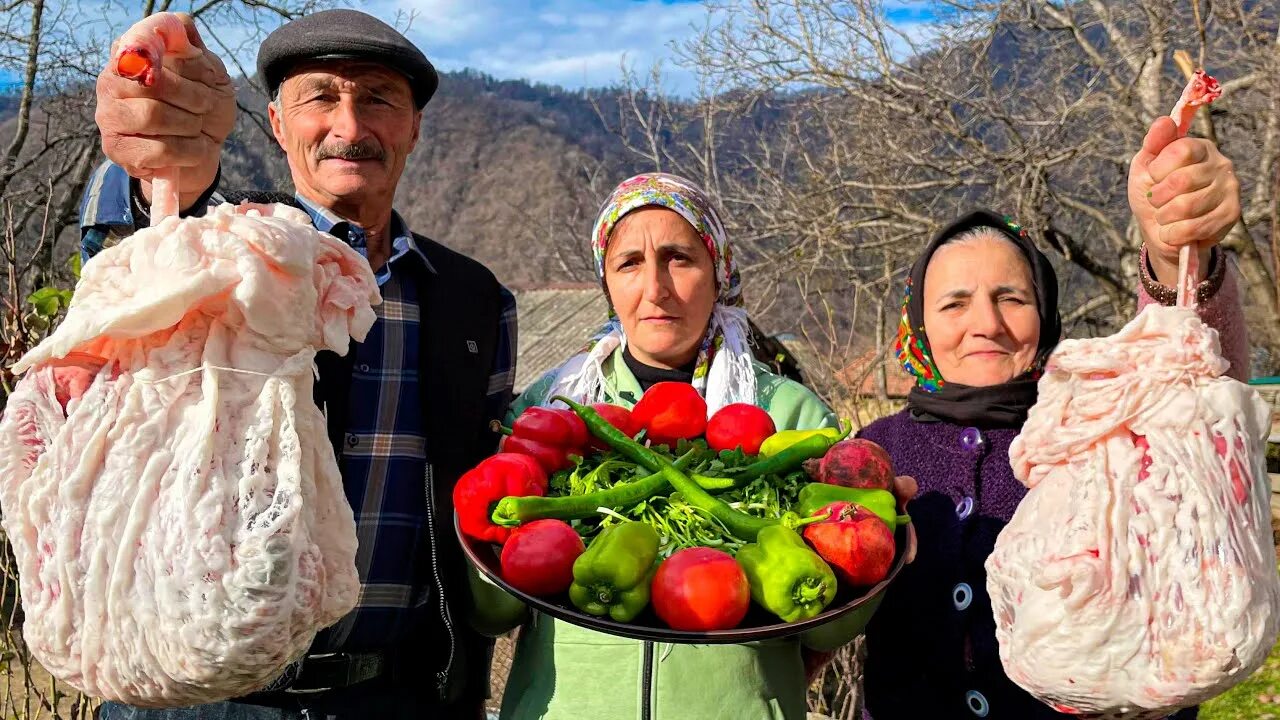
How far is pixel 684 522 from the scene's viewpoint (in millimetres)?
2199

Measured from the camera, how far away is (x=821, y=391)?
20.7 ft

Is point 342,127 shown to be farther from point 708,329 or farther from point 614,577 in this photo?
point 614,577

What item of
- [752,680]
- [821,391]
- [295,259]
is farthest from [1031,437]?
[821,391]

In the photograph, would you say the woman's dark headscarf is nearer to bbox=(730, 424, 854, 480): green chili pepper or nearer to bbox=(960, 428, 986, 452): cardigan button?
bbox=(960, 428, 986, 452): cardigan button

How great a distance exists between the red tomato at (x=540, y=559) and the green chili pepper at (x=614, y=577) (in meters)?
0.03

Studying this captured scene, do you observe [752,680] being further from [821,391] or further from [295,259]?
[821,391]

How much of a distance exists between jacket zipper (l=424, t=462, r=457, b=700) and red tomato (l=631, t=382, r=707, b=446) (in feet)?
1.94

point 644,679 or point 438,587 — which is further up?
point 438,587

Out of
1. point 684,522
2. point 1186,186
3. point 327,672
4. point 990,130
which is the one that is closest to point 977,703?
point 684,522

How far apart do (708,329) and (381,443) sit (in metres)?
1.05

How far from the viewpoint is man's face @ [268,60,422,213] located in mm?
2615

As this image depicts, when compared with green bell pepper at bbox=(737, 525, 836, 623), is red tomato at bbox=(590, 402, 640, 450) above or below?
above

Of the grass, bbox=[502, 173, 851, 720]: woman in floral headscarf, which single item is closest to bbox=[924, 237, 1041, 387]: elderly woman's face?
bbox=[502, 173, 851, 720]: woman in floral headscarf

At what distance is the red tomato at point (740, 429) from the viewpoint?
7.97 feet
